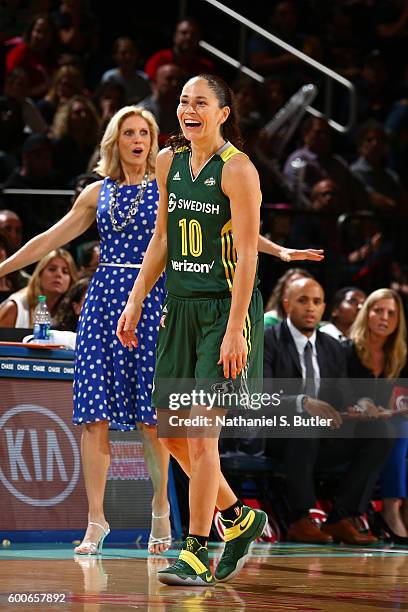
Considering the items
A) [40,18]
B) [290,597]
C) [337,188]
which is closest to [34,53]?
[40,18]

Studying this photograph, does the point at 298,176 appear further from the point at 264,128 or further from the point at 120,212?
the point at 120,212

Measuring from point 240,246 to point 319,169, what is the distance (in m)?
6.14

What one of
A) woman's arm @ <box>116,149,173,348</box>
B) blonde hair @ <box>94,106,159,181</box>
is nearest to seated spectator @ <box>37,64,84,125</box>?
blonde hair @ <box>94,106,159,181</box>

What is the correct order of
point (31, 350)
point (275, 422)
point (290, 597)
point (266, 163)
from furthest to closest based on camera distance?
point (266, 163)
point (275, 422)
point (31, 350)
point (290, 597)

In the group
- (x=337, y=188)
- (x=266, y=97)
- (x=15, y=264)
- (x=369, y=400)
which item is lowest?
(x=369, y=400)

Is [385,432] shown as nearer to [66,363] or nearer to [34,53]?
[66,363]

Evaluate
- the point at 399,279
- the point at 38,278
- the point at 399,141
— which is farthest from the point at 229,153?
the point at 399,141

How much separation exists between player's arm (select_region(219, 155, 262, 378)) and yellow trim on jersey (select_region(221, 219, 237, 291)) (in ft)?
0.30

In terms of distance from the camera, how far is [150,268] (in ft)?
16.1

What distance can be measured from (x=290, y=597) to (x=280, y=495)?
10.8 ft

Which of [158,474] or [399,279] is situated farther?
[399,279]

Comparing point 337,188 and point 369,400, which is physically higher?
point 337,188

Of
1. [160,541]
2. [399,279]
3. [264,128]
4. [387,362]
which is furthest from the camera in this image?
[264,128]

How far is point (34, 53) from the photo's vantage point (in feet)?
36.6
